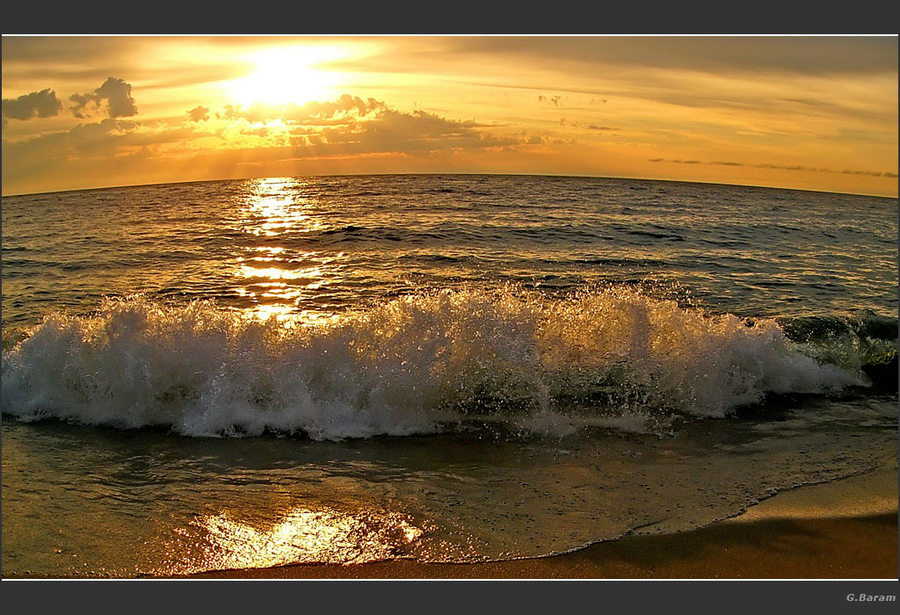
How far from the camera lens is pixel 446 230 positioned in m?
17.2

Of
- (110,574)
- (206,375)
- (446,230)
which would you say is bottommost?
(110,574)

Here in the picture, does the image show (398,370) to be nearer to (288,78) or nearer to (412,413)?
(412,413)

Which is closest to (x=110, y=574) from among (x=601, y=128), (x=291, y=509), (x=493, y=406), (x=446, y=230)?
(x=291, y=509)

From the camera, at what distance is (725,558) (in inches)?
148

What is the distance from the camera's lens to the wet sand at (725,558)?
3.60 meters

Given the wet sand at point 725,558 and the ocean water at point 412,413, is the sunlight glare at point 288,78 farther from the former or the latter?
the wet sand at point 725,558

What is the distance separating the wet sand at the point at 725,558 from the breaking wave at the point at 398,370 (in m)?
1.93

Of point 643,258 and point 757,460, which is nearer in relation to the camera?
point 757,460

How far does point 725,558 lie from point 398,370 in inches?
135

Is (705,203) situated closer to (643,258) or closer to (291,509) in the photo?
(643,258)

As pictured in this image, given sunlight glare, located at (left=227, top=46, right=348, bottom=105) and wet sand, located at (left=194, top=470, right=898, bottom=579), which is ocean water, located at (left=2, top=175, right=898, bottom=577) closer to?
wet sand, located at (left=194, top=470, right=898, bottom=579)

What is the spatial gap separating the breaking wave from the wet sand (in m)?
1.93

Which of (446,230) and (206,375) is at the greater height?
(446,230)

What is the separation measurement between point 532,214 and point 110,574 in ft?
57.7
